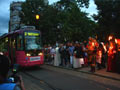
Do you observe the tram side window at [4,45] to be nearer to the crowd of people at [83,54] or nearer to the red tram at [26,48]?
the red tram at [26,48]

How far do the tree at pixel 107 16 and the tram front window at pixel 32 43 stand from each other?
1044cm

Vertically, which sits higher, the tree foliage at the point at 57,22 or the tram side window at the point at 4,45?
the tree foliage at the point at 57,22

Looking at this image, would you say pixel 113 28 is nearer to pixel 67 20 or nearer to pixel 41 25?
pixel 67 20

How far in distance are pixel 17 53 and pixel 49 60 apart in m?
5.64

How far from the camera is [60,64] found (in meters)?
13.5

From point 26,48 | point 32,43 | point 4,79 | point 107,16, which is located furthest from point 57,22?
point 4,79

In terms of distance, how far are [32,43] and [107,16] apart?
39.6 feet

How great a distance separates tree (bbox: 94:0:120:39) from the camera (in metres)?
18.3

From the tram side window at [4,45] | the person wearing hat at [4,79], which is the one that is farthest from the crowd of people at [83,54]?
the person wearing hat at [4,79]

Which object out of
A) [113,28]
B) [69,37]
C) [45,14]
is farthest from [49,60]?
[45,14]

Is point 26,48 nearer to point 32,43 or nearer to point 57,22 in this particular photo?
point 32,43

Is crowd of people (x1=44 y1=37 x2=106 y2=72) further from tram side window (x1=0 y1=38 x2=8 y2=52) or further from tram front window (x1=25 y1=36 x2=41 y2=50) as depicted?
tram side window (x1=0 y1=38 x2=8 y2=52)

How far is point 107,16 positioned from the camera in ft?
63.0

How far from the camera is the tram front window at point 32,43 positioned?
10.9 m
